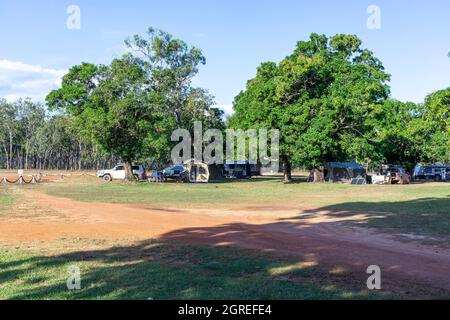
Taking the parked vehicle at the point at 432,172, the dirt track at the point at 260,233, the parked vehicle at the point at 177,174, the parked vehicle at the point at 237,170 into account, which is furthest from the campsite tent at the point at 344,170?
the dirt track at the point at 260,233

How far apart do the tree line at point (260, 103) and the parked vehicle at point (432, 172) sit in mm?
22151

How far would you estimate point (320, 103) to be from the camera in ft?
147

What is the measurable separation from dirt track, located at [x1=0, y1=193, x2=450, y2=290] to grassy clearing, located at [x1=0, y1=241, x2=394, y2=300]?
109 cm

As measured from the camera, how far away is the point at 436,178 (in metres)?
64.8

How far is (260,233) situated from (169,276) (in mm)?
5668

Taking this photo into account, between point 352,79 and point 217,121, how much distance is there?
14.3 m

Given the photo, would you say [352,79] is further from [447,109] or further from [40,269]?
[40,269]

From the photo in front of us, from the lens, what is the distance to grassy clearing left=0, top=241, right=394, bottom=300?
7.07 m

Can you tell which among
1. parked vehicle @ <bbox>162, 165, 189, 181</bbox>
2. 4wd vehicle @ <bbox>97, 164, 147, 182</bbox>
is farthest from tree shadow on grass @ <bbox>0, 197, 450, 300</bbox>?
parked vehicle @ <bbox>162, 165, 189, 181</bbox>

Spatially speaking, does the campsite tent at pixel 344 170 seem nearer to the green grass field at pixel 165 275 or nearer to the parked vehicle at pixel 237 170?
the parked vehicle at pixel 237 170

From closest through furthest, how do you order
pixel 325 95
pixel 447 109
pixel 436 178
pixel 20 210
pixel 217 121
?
pixel 20 210 < pixel 447 109 < pixel 325 95 < pixel 217 121 < pixel 436 178

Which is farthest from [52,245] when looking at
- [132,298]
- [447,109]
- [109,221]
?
[447,109]

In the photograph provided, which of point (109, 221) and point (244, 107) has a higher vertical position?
point (244, 107)

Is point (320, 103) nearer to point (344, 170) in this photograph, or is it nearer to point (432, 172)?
point (344, 170)
